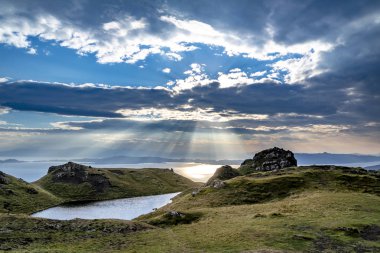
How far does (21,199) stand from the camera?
150 m

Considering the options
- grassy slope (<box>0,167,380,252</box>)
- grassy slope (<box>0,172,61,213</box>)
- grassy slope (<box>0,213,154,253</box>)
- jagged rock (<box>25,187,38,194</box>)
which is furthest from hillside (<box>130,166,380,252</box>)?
jagged rock (<box>25,187,38,194</box>)

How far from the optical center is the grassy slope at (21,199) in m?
138

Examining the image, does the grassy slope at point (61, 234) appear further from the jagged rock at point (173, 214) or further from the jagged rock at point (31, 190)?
the jagged rock at point (31, 190)

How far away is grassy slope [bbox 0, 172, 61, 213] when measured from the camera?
451 ft

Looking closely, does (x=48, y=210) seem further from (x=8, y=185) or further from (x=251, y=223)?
(x=251, y=223)

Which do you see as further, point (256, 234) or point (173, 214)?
point (173, 214)

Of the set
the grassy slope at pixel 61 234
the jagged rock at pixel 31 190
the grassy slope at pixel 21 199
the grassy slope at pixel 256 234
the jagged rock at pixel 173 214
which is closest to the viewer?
the grassy slope at pixel 256 234

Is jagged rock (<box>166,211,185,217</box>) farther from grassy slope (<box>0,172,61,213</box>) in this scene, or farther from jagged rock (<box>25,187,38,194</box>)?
jagged rock (<box>25,187,38,194</box>)

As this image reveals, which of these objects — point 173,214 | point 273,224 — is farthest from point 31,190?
point 273,224

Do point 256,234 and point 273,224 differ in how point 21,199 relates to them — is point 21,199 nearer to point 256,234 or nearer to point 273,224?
point 273,224

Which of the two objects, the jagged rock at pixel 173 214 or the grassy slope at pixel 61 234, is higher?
the jagged rock at pixel 173 214

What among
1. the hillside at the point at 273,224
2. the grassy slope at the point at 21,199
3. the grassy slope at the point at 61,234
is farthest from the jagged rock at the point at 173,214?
the grassy slope at the point at 21,199

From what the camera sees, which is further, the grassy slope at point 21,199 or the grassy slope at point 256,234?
the grassy slope at point 21,199

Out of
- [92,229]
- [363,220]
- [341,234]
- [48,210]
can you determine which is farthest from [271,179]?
[48,210]
